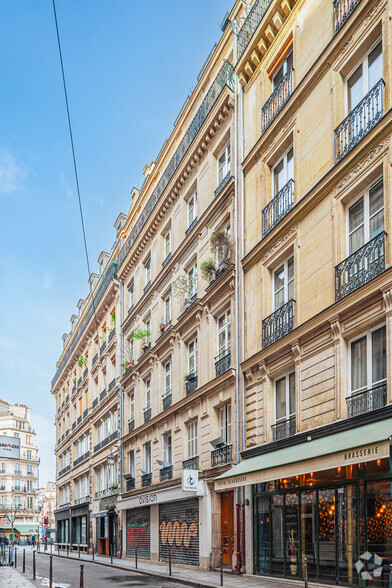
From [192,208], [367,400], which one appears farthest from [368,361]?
[192,208]

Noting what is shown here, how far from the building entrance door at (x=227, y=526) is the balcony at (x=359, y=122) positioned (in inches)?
423

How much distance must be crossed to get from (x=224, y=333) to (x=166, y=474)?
7492 mm

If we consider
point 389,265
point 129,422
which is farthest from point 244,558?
point 129,422

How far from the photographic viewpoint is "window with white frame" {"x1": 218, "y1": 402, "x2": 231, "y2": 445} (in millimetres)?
19922

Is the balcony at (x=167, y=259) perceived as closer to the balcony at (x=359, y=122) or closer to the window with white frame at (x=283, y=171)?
the window with white frame at (x=283, y=171)

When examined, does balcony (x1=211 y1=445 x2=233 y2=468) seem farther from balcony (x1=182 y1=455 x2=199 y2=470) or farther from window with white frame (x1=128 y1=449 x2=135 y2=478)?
window with white frame (x1=128 y1=449 x2=135 y2=478)

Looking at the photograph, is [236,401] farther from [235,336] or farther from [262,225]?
[262,225]

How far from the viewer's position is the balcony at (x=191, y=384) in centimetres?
2280

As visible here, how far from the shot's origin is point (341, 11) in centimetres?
1455

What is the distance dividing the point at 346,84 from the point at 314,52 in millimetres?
1771

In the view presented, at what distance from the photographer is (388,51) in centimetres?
1240

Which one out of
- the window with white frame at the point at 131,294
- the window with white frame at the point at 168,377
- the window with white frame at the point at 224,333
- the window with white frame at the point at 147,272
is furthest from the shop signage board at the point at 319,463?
the window with white frame at the point at 131,294

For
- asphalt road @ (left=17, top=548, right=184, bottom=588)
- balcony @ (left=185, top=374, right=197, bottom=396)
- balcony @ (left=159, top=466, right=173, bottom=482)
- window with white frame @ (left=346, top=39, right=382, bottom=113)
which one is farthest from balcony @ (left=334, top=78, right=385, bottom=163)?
balcony @ (left=159, top=466, right=173, bottom=482)

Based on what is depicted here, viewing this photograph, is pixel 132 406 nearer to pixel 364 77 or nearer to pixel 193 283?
pixel 193 283
